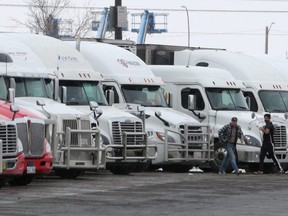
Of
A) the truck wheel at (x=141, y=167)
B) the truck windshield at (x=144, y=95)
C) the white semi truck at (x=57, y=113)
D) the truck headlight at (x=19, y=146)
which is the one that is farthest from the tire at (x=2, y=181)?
the truck windshield at (x=144, y=95)

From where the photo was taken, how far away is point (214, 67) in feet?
119

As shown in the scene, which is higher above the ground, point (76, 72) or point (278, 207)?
point (76, 72)

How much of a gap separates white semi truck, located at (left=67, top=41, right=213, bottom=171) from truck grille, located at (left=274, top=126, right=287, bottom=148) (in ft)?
8.55

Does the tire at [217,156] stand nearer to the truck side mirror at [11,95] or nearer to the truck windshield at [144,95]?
the truck windshield at [144,95]

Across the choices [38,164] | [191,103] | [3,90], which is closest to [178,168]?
[191,103]

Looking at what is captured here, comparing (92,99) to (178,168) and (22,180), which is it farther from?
(22,180)

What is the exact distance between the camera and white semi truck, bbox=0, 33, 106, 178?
1048 inches

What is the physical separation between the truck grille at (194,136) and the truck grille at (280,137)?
2.90 metres

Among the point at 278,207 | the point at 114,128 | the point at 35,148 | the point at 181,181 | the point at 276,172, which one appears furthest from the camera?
the point at 276,172

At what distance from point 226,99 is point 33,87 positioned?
8764 millimetres

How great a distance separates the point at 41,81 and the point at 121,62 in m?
4.74

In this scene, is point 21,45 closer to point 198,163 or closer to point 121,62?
point 121,62

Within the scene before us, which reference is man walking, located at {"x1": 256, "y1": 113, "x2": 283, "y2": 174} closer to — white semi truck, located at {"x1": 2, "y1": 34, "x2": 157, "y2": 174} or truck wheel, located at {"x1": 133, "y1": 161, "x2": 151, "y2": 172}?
truck wheel, located at {"x1": 133, "y1": 161, "x2": 151, "y2": 172}

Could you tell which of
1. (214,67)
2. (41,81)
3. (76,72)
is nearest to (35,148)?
(41,81)
